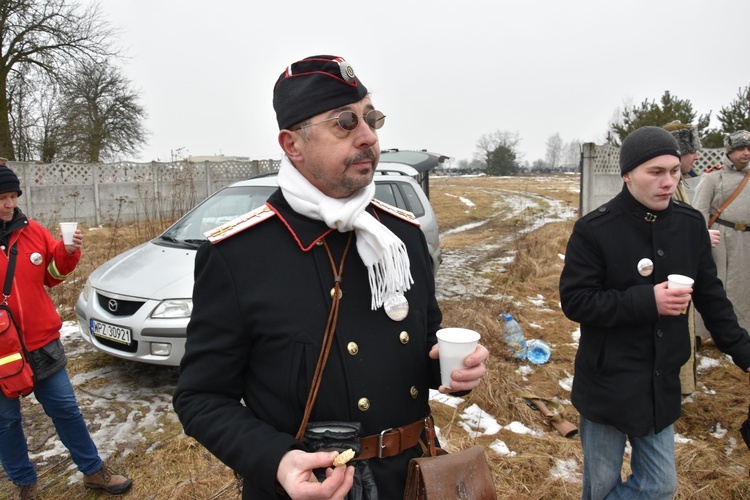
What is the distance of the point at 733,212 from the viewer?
4496 millimetres

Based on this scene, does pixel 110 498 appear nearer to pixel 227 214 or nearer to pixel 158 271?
pixel 158 271

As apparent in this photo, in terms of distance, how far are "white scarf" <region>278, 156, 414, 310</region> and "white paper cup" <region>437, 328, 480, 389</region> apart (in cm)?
21

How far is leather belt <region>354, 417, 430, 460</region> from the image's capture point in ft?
4.52

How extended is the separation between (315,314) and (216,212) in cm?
430

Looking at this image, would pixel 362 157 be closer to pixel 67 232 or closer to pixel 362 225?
pixel 362 225

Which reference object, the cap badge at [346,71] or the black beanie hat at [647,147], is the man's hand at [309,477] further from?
the black beanie hat at [647,147]

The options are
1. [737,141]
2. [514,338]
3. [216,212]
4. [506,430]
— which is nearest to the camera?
[506,430]

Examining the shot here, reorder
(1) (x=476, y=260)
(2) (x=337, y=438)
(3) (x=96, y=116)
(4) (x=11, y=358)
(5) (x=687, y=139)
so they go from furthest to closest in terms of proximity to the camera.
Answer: (3) (x=96, y=116)
(1) (x=476, y=260)
(5) (x=687, y=139)
(4) (x=11, y=358)
(2) (x=337, y=438)

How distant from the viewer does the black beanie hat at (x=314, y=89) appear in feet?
4.55

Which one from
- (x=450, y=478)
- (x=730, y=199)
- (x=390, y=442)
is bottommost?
(x=450, y=478)

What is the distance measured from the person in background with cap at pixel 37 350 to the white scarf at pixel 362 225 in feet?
7.36

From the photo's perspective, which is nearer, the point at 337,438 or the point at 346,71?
the point at 337,438

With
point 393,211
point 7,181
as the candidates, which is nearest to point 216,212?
point 7,181

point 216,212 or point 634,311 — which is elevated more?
point 216,212
